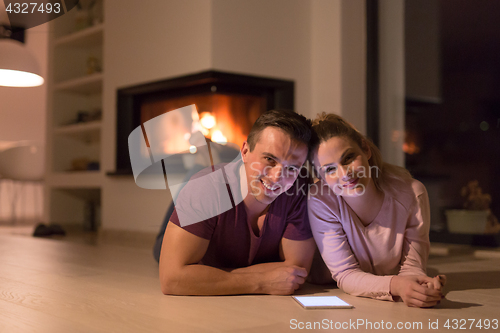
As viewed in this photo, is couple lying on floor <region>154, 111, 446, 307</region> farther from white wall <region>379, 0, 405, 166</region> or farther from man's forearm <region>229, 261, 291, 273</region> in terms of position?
white wall <region>379, 0, 405, 166</region>

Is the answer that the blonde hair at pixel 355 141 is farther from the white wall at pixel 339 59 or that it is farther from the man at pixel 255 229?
the white wall at pixel 339 59

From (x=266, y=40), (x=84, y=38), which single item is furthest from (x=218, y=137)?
(x=84, y=38)

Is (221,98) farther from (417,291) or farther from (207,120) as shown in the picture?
(417,291)

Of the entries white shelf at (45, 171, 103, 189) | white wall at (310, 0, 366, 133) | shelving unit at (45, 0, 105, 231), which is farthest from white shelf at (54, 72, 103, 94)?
white wall at (310, 0, 366, 133)

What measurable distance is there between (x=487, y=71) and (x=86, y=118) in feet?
11.0

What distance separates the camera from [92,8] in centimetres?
432

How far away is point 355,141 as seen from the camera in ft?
4.94

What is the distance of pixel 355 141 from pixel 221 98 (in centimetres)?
171

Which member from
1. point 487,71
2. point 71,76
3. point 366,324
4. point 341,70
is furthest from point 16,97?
point 366,324

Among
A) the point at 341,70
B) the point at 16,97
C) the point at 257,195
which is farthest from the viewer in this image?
the point at 16,97

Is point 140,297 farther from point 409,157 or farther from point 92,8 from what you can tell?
point 92,8

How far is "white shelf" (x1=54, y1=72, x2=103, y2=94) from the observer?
158 inches

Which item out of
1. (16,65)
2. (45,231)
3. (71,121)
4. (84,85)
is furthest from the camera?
(71,121)

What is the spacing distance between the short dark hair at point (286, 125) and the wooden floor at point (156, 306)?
0.52m
